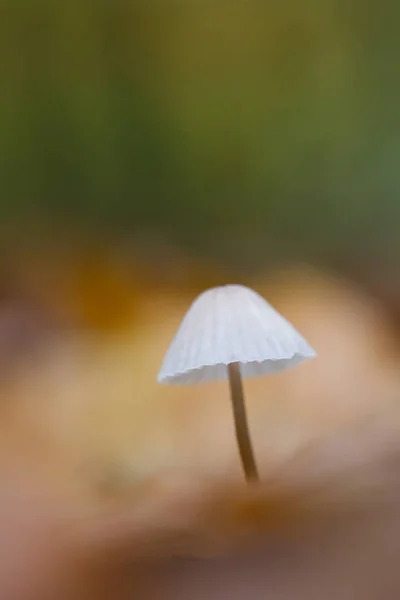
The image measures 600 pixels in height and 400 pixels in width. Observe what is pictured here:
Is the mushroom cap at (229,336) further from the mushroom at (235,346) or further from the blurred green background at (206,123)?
the blurred green background at (206,123)

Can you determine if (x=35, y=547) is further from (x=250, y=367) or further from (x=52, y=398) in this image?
(x=250, y=367)

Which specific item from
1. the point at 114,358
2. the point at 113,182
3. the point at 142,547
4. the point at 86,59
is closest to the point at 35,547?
the point at 142,547

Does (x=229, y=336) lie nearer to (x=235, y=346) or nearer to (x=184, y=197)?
(x=235, y=346)

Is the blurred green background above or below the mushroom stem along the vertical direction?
above

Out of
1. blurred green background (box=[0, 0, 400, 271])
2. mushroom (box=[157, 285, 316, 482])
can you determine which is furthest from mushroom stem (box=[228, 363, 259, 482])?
blurred green background (box=[0, 0, 400, 271])

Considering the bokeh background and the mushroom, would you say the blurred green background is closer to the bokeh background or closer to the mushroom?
the bokeh background

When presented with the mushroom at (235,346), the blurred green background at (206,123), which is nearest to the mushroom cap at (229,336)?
the mushroom at (235,346)

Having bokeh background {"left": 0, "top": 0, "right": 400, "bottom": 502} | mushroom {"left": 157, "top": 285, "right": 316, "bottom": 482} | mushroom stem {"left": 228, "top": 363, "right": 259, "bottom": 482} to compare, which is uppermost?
bokeh background {"left": 0, "top": 0, "right": 400, "bottom": 502}
